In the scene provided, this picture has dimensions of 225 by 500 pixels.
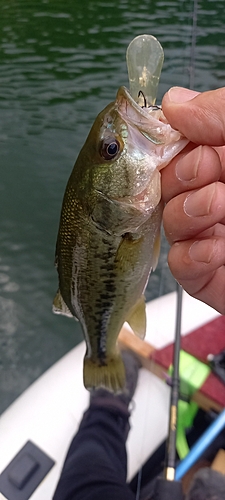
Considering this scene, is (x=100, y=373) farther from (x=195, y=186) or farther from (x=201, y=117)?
(x=201, y=117)

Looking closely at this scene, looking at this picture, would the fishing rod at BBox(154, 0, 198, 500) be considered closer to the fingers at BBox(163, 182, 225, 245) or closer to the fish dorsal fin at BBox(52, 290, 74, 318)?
the fish dorsal fin at BBox(52, 290, 74, 318)

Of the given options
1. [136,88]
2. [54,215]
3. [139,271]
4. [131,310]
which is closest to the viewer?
[136,88]

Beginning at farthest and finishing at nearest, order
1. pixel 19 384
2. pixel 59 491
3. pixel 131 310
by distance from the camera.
→ pixel 19 384
pixel 59 491
pixel 131 310

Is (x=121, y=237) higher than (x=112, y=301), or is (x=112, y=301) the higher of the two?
(x=121, y=237)

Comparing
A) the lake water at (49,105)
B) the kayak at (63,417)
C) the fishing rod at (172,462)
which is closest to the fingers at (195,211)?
the fishing rod at (172,462)

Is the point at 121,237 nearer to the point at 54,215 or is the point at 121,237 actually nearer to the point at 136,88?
the point at 136,88

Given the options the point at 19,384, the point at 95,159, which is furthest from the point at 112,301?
the point at 19,384

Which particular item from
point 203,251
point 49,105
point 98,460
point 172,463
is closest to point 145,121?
point 203,251
